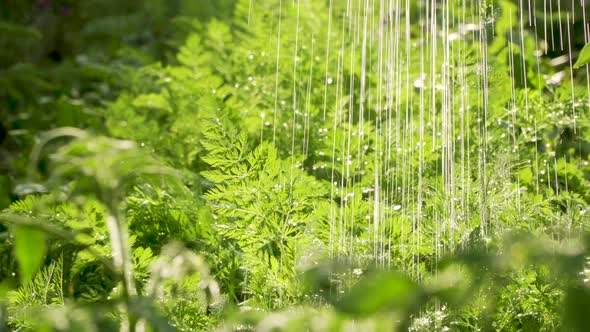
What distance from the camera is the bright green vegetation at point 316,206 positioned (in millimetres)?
740

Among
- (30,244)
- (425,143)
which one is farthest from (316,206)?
(30,244)

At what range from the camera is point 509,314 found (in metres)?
1.13

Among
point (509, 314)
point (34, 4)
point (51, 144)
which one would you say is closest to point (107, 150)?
point (509, 314)

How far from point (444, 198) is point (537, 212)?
0.16 m

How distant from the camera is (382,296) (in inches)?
24.5

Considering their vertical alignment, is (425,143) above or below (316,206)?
above

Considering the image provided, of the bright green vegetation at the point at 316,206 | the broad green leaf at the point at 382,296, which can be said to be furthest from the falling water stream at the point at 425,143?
the broad green leaf at the point at 382,296

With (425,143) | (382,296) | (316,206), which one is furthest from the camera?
(425,143)

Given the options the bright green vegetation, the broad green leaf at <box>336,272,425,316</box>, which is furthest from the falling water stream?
the broad green leaf at <box>336,272,425,316</box>

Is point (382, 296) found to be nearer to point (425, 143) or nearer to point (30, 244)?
point (30, 244)

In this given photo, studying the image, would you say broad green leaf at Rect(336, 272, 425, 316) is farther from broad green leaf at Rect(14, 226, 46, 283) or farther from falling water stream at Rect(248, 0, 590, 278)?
falling water stream at Rect(248, 0, 590, 278)

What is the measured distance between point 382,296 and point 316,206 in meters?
0.81

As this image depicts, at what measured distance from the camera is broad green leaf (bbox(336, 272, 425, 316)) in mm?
616

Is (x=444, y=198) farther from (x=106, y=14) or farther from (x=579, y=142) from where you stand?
(x=106, y=14)
